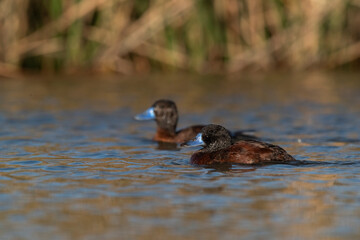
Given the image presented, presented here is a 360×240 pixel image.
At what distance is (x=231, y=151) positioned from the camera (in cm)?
751

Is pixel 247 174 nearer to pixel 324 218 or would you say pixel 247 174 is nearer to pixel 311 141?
pixel 324 218

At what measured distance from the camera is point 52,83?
1630 centimetres

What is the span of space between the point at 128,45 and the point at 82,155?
315 inches

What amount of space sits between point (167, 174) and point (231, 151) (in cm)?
83

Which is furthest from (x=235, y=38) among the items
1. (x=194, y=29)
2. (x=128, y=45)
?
(x=128, y=45)

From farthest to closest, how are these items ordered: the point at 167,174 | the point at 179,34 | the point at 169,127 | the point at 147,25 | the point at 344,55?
the point at 344,55
the point at 179,34
the point at 147,25
the point at 169,127
the point at 167,174

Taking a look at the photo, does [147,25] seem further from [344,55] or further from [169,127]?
[169,127]

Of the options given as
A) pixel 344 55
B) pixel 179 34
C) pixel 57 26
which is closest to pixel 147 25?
pixel 179 34

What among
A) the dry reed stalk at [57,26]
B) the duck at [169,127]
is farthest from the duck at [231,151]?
the dry reed stalk at [57,26]

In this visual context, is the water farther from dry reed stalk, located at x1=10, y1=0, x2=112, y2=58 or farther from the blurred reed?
the blurred reed

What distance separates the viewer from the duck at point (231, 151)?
7.33 metres

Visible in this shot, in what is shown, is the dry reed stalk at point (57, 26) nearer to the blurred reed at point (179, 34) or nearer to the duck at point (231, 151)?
the blurred reed at point (179, 34)

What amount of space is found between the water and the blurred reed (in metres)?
2.03

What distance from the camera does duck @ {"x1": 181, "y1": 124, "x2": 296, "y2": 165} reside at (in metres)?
7.33
